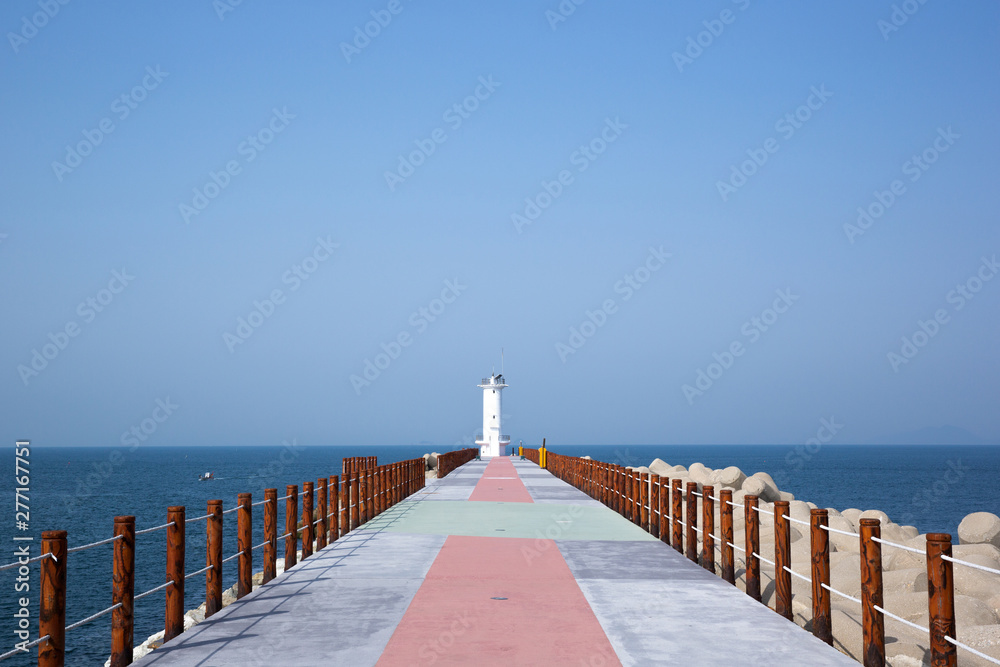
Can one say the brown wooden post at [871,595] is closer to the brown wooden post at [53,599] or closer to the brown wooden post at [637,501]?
the brown wooden post at [53,599]

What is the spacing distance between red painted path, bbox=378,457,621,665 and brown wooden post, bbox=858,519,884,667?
78.6 inches

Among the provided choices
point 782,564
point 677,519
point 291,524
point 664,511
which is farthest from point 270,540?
point 664,511

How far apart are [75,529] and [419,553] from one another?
42987 millimetres

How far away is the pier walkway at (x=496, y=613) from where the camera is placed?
7.24 metres

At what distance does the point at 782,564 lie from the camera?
30.5 ft

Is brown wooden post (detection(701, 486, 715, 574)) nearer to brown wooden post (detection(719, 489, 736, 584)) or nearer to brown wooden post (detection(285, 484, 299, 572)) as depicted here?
brown wooden post (detection(719, 489, 736, 584))

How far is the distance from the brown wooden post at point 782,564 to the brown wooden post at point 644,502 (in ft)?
23.4

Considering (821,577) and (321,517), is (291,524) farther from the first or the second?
(821,577)

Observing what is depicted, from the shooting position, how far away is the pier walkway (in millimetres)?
7242

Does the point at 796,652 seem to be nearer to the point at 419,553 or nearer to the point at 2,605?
the point at 419,553

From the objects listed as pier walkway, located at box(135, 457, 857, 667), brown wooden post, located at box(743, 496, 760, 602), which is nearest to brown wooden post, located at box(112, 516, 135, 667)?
pier walkway, located at box(135, 457, 857, 667)

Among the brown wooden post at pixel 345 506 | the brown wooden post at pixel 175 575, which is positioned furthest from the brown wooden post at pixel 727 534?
the brown wooden post at pixel 345 506

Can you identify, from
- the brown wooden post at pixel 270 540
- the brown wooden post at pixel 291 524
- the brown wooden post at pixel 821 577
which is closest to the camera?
the brown wooden post at pixel 821 577

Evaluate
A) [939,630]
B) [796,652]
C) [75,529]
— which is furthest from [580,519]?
[75,529]
